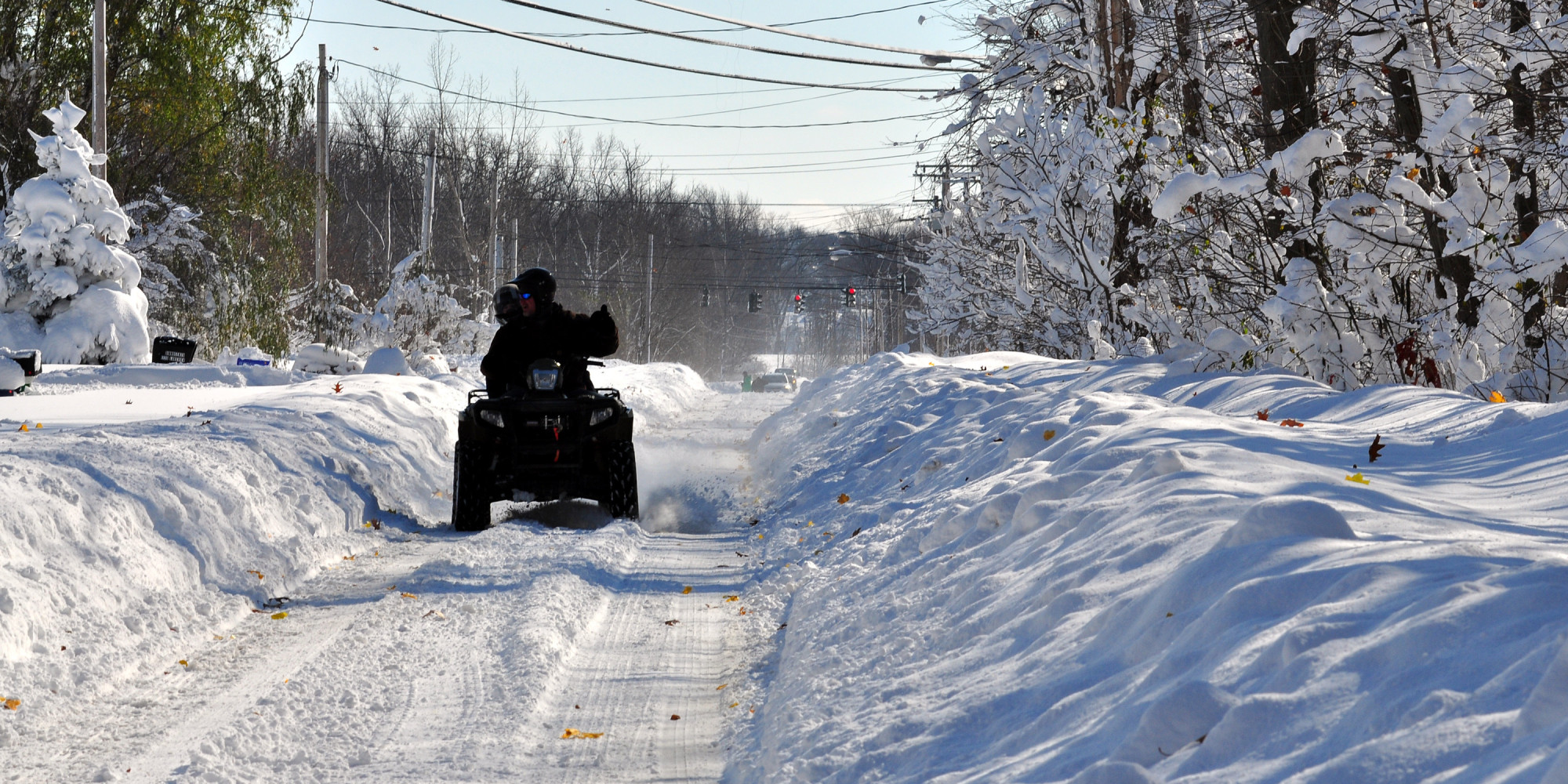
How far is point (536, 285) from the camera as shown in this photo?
9484 mm

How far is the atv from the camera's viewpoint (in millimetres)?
8812

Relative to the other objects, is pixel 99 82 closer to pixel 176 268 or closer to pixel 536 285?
pixel 176 268

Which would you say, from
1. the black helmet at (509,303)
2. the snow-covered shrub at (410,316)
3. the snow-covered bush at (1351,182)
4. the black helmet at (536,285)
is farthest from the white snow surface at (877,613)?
the snow-covered shrub at (410,316)

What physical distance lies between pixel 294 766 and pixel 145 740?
2.26ft

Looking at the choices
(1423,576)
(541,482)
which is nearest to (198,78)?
(541,482)

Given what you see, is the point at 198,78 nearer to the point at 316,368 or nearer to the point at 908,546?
the point at 316,368

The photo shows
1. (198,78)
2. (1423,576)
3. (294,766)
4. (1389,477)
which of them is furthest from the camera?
(198,78)

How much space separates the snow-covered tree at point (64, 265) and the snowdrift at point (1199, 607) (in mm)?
18645

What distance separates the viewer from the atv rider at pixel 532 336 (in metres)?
9.35

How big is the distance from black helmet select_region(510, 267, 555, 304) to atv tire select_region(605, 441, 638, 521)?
54.3 inches

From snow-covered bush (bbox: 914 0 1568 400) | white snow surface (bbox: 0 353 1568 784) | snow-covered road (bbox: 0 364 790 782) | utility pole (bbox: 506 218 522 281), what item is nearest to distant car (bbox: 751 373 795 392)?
utility pole (bbox: 506 218 522 281)

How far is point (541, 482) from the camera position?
356 inches

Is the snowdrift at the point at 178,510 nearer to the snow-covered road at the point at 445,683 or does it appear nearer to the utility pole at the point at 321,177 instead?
the snow-covered road at the point at 445,683

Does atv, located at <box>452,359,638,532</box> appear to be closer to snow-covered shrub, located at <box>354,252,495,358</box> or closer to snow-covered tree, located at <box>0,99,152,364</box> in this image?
snow-covered tree, located at <box>0,99,152,364</box>
